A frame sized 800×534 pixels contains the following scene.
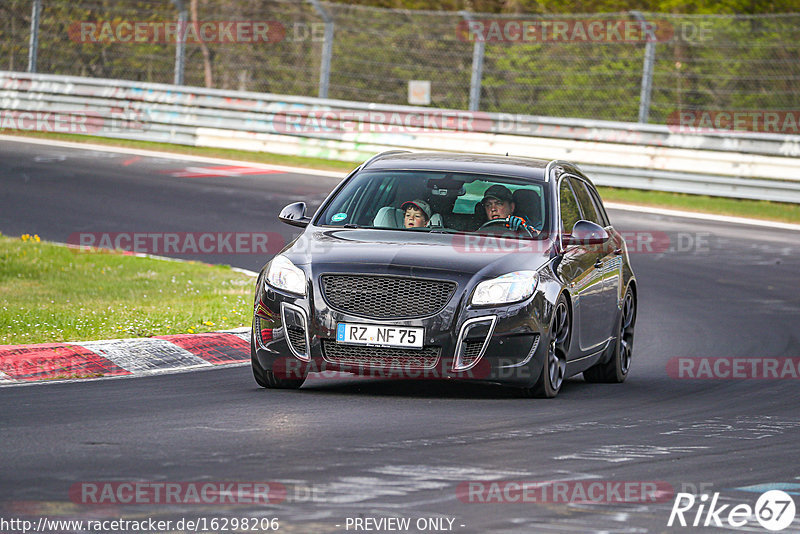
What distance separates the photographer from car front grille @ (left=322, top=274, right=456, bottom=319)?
344 inches

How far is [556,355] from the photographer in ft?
30.8

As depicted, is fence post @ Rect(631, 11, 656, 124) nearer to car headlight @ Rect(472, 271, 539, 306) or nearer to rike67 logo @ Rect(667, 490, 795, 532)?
car headlight @ Rect(472, 271, 539, 306)

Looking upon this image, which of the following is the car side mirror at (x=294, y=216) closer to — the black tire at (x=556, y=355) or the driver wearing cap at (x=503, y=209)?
the driver wearing cap at (x=503, y=209)

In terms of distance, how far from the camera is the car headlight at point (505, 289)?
28.9 feet

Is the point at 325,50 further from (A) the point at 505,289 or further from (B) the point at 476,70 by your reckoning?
(A) the point at 505,289

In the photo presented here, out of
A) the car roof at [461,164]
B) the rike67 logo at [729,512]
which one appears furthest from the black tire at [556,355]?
the rike67 logo at [729,512]

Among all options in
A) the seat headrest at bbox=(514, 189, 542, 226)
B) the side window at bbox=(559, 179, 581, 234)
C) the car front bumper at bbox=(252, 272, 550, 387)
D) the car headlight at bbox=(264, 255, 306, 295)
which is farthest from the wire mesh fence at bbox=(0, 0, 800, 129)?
the car headlight at bbox=(264, 255, 306, 295)

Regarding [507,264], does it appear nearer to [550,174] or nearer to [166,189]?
[550,174]

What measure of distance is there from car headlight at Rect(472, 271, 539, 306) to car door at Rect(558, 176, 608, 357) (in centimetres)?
53

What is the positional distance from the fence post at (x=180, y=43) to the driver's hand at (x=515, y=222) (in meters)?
19.0

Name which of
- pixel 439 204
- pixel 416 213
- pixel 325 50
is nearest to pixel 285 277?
pixel 416 213

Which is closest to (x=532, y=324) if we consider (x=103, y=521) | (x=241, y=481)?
(x=241, y=481)

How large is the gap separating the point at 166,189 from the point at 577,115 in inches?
296

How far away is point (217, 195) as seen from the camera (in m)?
21.9
